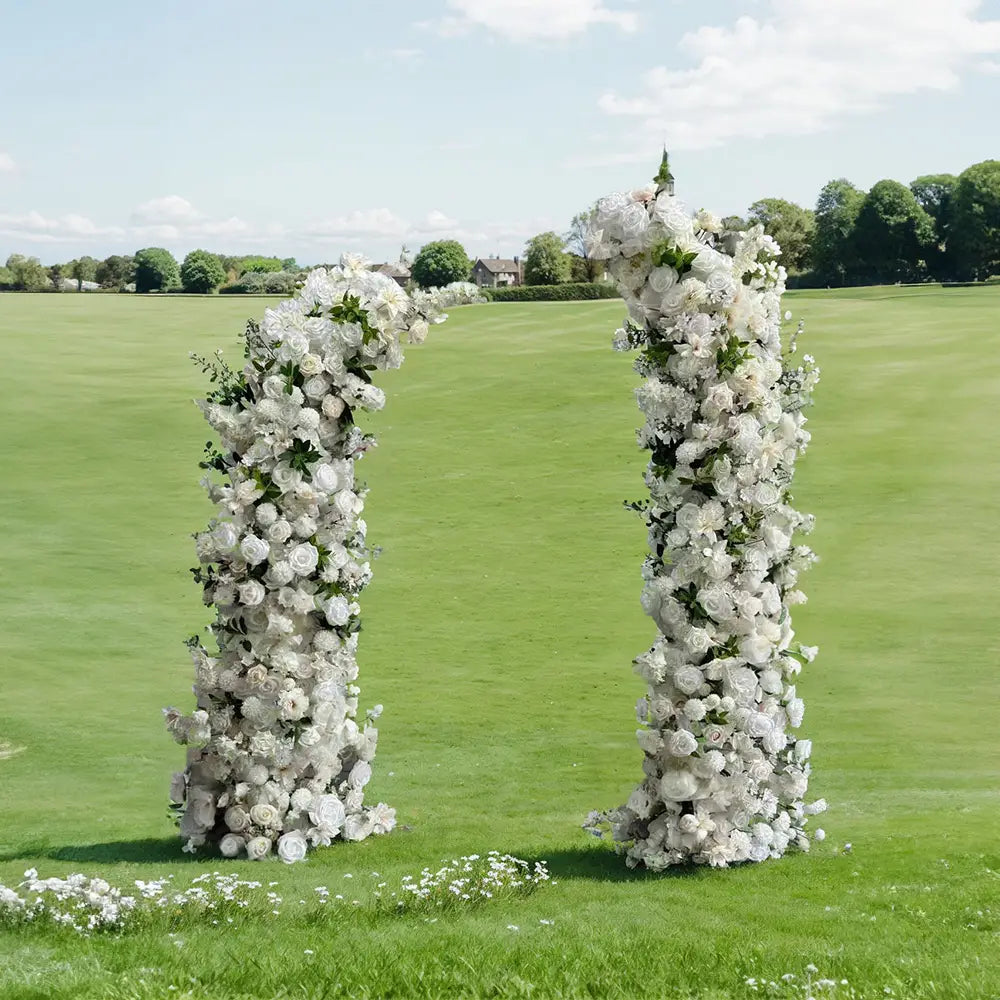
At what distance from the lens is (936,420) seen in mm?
30609

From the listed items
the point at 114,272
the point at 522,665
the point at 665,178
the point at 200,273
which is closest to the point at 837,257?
the point at 200,273

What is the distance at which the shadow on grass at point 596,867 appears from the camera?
30.8ft

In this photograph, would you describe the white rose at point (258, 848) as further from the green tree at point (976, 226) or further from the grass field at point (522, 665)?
the green tree at point (976, 226)

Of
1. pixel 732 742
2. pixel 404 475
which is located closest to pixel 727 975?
pixel 732 742

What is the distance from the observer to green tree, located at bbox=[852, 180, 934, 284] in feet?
246

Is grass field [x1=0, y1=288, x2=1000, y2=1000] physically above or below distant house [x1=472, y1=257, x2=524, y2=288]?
below

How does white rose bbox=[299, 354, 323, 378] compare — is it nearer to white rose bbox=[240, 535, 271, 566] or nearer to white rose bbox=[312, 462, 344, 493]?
white rose bbox=[312, 462, 344, 493]

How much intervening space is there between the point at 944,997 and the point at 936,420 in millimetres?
26284

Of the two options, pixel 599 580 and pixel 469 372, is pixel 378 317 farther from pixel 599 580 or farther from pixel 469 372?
pixel 469 372

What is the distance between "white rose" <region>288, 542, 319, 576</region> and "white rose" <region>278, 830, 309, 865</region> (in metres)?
2.12

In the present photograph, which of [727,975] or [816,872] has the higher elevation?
[727,975]

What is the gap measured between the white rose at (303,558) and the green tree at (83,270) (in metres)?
70.0

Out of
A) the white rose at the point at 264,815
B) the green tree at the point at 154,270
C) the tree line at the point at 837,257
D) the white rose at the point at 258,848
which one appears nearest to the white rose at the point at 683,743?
the white rose at the point at 264,815

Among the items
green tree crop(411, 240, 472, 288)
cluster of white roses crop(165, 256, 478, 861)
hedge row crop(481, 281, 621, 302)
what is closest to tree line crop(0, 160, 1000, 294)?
green tree crop(411, 240, 472, 288)
